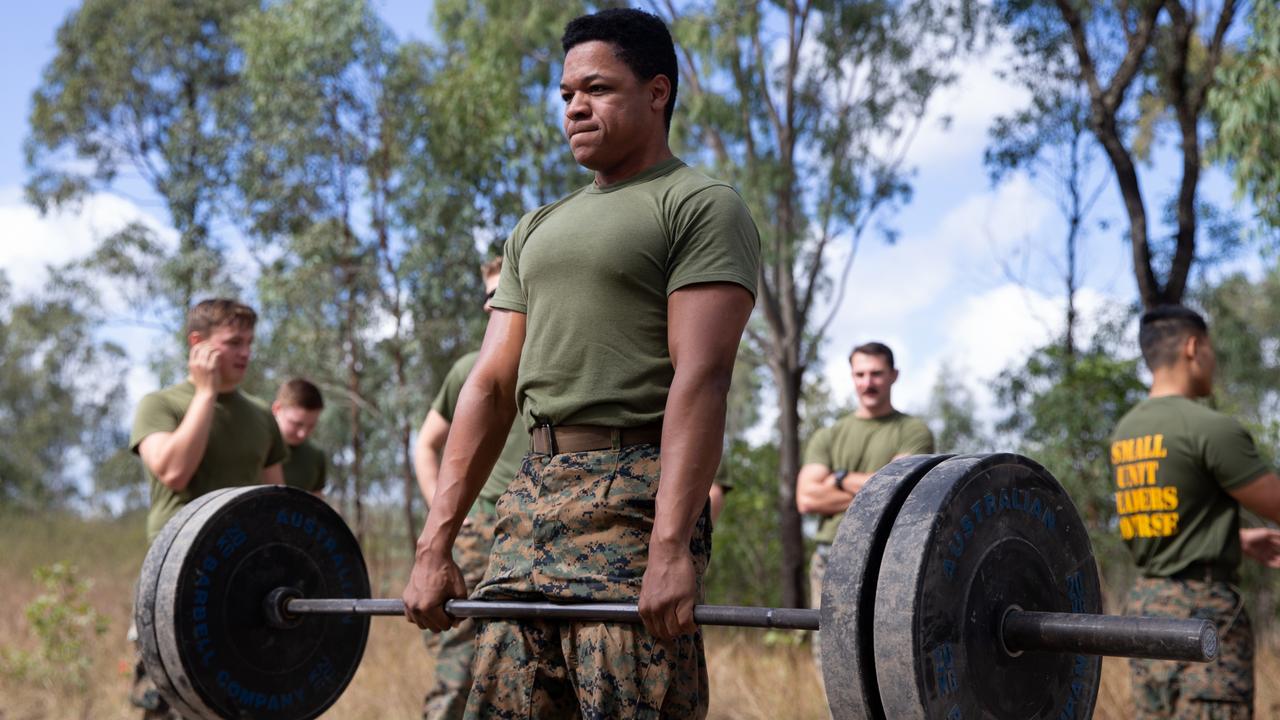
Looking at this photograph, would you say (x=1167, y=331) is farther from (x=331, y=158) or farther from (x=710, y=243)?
(x=331, y=158)

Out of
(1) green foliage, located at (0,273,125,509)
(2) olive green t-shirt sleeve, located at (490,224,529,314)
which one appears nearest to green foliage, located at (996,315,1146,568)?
(2) olive green t-shirt sleeve, located at (490,224,529,314)

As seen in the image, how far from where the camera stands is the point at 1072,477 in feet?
37.6

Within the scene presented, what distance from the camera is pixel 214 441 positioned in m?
4.75

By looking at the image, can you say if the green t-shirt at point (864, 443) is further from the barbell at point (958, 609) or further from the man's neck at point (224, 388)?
the barbell at point (958, 609)

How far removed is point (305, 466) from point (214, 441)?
189 centimetres

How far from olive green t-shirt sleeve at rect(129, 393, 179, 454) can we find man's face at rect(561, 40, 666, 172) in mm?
2612

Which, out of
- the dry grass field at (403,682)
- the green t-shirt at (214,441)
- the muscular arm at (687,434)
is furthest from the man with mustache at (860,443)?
the muscular arm at (687,434)

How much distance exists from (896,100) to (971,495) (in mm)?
14160

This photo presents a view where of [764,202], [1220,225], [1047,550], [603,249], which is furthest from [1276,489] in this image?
[1220,225]

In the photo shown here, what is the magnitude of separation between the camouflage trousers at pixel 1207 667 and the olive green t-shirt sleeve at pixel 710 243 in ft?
8.38

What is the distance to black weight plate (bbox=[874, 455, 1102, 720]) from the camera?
7.18ft

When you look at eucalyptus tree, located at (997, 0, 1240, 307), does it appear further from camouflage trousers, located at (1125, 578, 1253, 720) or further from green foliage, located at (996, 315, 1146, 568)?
camouflage trousers, located at (1125, 578, 1253, 720)

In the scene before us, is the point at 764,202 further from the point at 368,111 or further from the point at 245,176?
the point at 245,176

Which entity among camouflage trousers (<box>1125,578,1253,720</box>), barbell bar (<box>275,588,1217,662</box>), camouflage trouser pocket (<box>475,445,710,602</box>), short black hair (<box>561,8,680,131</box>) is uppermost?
short black hair (<box>561,8,680,131</box>)
